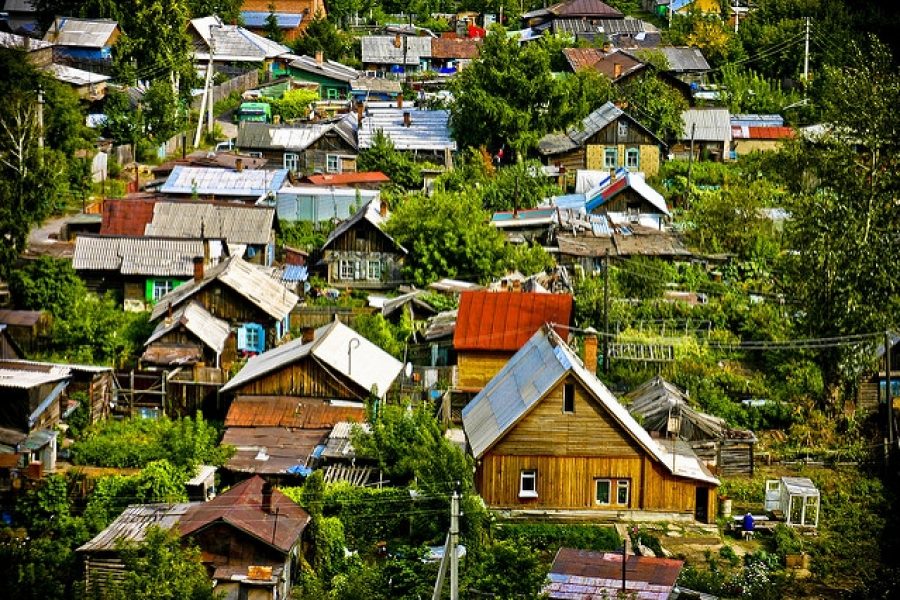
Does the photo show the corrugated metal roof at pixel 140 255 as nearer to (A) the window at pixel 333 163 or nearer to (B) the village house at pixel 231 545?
(A) the window at pixel 333 163

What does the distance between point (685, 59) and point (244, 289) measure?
3409 centimetres

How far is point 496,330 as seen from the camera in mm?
32469

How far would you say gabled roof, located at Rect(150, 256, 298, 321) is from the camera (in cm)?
3384

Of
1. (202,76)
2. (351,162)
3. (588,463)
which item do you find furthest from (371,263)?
(202,76)

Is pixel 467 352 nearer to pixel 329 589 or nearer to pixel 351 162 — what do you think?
pixel 329 589

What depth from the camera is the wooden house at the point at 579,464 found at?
26.2m

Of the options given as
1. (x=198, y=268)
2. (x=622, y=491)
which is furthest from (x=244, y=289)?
(x=622, y=491)

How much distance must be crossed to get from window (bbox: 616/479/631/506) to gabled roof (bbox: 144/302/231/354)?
9.91 metres

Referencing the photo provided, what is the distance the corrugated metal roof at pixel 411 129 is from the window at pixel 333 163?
828mm

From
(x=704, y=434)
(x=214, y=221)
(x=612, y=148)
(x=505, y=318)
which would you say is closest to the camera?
(x=704, y=434)

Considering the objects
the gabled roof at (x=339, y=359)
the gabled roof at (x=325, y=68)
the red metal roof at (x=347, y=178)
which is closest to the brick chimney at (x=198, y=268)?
the gabled roof at (x=339, y=359)

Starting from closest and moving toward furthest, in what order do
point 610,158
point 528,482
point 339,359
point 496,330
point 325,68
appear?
1. point 528,482
2. point 339,359
3. point 496,330
4. point 610,158
5. point 325,68

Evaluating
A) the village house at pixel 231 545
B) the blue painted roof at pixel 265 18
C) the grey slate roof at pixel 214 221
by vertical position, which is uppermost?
the blue painted roof at pixel 265 18

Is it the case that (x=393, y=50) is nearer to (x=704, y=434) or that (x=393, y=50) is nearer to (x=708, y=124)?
(x=708, y=124)
